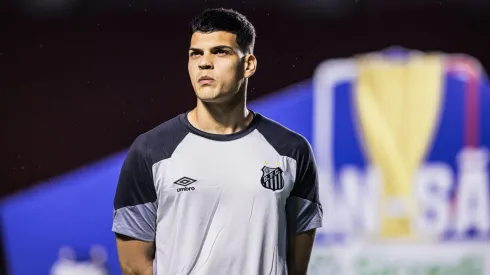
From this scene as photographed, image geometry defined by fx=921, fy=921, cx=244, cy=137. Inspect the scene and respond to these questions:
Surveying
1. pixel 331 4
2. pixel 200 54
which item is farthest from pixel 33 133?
pixel 200 54

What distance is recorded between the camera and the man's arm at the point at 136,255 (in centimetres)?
251

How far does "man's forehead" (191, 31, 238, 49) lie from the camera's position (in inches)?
96.8

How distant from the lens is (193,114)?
8.32 feet

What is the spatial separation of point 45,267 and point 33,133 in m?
0.66

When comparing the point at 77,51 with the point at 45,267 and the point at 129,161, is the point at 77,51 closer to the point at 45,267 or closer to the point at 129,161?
the point at 45,267

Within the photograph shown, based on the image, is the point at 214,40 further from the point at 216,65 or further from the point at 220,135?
the point at 220,135

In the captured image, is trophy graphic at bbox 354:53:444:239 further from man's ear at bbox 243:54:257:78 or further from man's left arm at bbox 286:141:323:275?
man's ear at bbox 243:54:257:78

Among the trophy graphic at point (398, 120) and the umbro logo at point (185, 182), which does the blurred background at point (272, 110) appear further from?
the umbro logo at point (185, 182)

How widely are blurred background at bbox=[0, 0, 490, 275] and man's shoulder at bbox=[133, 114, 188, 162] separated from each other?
189 centimetres

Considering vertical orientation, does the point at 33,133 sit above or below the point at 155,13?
below

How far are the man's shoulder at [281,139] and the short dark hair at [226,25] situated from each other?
216mm

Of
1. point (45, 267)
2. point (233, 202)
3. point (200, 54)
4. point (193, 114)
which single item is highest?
point (200, 54)

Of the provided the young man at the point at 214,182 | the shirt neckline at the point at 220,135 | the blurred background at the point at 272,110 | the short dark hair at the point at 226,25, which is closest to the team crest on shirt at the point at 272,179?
the young man at the point at 214,182

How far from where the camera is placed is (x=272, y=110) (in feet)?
14.6
